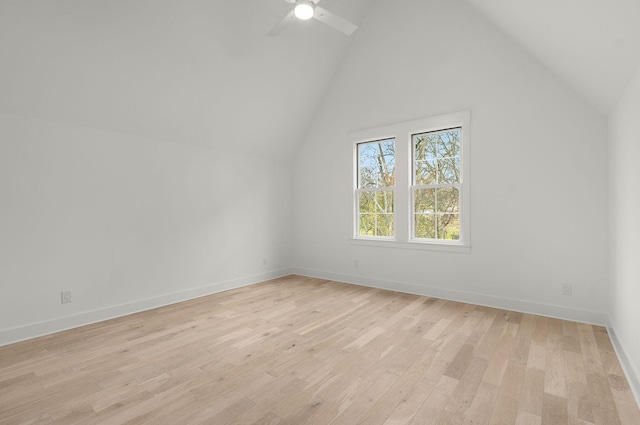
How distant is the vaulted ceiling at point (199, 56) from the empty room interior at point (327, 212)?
0.02 meters

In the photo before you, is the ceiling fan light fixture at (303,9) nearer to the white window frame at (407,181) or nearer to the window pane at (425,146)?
the white window frame at (407,181)

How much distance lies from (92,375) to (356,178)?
398 cm

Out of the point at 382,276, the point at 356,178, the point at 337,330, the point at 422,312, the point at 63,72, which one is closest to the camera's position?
the point at 63,72

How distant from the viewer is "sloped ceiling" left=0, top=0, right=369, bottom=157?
8.79ft

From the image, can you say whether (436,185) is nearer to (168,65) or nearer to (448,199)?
(448,199)

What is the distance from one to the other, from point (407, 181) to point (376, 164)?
65 centimetres

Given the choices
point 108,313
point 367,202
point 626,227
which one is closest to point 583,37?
point 626,227

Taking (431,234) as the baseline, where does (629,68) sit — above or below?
above

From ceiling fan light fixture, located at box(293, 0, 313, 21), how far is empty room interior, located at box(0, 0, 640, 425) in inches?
1.1

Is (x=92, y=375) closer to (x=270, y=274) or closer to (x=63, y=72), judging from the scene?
(x=63, y=72)

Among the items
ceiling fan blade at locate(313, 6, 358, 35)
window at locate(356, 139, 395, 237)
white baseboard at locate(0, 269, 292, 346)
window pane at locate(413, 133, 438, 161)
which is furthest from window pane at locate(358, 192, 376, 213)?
ceiling fan blade at locate(313, 6, 358, 35)

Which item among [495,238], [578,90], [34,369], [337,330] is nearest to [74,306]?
[34,369]

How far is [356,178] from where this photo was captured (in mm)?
5137

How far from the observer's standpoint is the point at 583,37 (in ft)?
7.58
